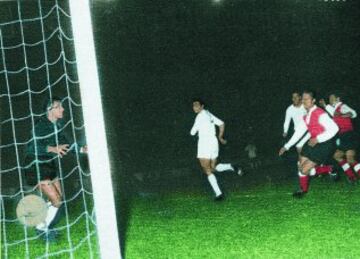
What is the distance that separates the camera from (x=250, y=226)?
20.7 ft

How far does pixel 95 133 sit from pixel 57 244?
2.22 meters

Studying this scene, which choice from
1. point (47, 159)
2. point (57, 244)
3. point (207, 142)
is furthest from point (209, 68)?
point (57, 244)

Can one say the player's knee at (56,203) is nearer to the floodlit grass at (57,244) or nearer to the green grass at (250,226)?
the floodlit grass at (57,244)

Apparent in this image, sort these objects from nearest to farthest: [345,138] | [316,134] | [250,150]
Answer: [316,134]
[345,138]
[250,150]

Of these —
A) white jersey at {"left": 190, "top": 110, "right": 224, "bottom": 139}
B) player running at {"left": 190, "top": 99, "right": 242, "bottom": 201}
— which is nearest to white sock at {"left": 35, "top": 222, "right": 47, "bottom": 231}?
player running at {"left": 190, "top": 99, "right": 242, "bottom": 201}

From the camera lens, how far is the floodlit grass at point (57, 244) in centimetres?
536

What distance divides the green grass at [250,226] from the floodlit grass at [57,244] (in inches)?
19.1

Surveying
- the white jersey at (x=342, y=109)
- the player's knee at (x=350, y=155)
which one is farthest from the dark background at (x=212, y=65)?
the player's knee at (x=350, y=155)

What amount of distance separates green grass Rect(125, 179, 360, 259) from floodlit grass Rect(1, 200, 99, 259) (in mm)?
485

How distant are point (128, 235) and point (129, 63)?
9.44 metres

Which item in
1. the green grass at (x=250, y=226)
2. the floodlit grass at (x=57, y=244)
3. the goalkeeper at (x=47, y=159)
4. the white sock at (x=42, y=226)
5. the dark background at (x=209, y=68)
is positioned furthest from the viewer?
the dark background at (x=209, y=68)

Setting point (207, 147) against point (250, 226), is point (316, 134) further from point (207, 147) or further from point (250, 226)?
point (250, 226)

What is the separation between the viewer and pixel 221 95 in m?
15.5

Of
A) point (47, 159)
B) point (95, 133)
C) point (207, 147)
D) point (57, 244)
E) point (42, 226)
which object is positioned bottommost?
point (57, 244)
